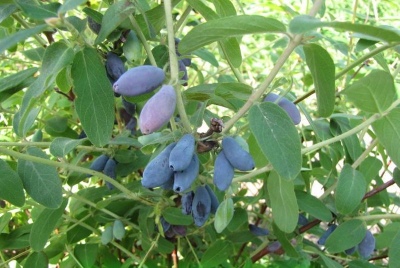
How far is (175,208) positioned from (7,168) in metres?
0.30

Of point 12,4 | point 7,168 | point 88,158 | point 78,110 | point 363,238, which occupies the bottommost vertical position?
point 88,158

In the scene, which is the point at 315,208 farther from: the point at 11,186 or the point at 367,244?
the point at 11,186

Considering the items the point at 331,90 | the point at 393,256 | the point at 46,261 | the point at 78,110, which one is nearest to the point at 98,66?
the point at 78,110

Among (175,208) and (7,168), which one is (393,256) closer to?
(175,208)

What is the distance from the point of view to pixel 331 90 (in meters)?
0.75

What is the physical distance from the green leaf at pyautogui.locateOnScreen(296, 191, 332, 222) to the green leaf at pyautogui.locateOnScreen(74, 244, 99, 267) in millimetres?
426

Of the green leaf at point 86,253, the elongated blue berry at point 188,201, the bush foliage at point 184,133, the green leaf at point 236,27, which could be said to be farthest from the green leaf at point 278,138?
the green leaf at point 86,253

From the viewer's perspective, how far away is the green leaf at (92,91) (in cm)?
74

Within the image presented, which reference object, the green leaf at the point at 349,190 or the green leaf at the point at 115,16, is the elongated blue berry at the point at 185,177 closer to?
the green leaf at the point at 115,16

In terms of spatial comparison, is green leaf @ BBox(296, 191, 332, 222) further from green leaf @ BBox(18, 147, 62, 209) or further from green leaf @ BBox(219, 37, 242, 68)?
green leaf @ BBox(18, 147, 62, 209)

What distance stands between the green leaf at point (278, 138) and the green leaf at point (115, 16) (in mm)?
208

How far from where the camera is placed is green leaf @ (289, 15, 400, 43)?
0.54 metres

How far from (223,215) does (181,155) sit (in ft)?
0.53

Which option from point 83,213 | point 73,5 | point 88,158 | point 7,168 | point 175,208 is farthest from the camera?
point 88,158
